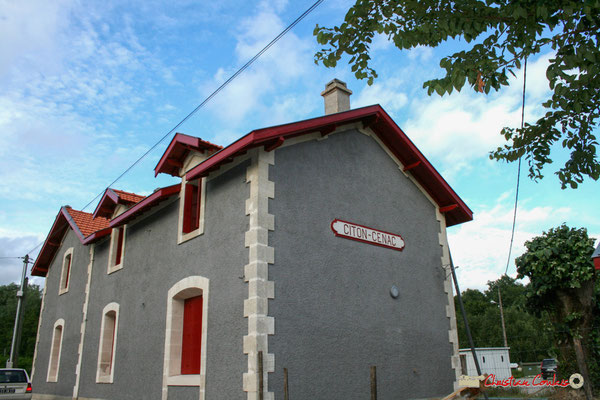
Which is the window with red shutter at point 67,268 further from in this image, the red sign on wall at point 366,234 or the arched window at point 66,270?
the red sign on wall at point 366,234

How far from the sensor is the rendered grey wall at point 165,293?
26.8 ft

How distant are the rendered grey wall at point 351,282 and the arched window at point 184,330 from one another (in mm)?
1970

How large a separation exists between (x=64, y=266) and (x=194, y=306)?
9725 mm

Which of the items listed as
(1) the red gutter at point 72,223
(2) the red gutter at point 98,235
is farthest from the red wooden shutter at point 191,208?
(1) the red gutter at point 72,223

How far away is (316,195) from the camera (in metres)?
9.27

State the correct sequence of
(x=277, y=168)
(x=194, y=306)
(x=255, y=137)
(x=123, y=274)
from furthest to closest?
(x=123, y=274)
(x=194, y=306)
(x=277, y=168)
(x=255, y=137)

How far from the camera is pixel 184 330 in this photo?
9852mm

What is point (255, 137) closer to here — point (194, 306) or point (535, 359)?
point (194, 306)

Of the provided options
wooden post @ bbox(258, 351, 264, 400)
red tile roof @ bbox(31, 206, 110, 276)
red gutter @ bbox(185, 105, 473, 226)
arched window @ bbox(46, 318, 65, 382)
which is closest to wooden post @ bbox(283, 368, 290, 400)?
wooden post @ bbox(258, 351, 264, 400)

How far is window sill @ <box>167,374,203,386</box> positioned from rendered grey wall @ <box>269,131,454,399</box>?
6.33 feet

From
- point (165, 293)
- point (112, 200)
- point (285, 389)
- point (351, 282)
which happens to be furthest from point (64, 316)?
point (285, 389)

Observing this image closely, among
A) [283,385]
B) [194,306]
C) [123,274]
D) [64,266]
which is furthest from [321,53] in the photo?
[64,266]

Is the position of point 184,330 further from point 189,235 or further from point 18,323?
point 18,323

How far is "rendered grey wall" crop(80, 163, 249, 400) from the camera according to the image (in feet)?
26.8
